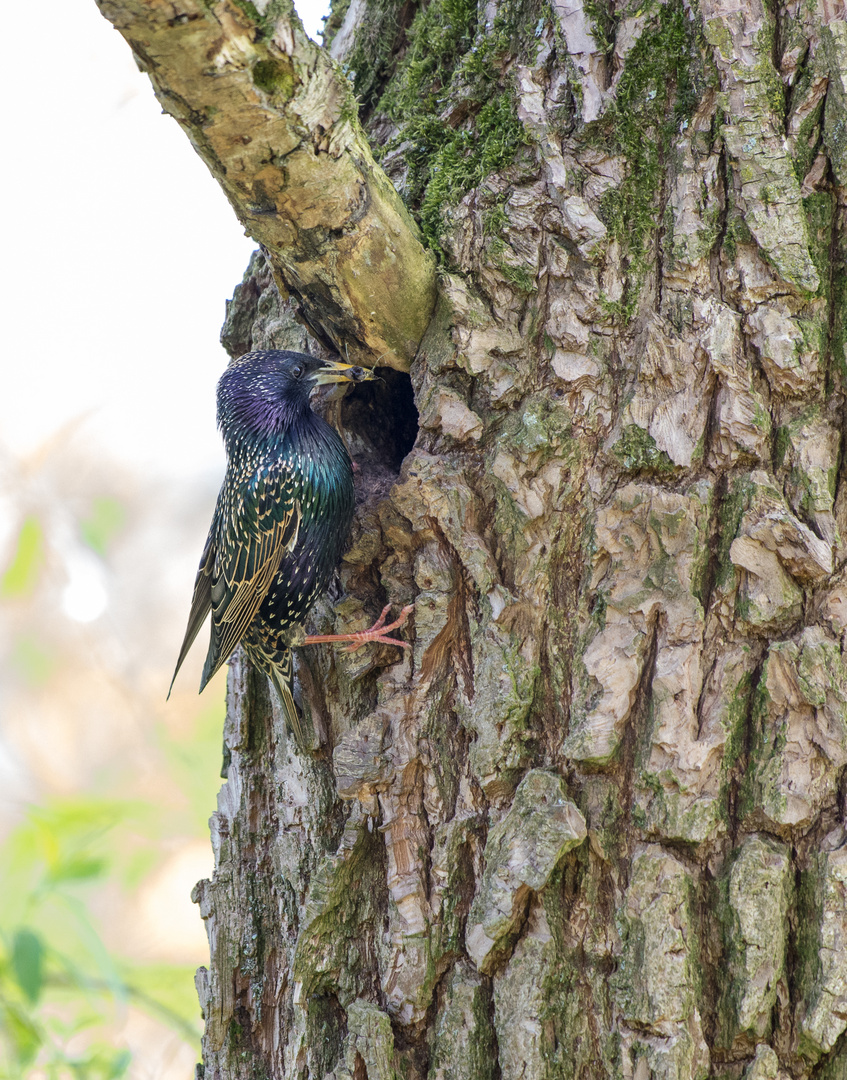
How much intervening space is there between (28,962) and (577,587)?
5.49 feet

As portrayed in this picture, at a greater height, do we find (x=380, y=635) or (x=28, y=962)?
(x=380, y=635)

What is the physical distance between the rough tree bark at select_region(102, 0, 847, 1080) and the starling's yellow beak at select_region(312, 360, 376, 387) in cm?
10

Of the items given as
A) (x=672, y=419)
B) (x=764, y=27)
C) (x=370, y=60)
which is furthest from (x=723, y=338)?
(x=370, y=60)

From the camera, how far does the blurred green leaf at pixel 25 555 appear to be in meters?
4.45

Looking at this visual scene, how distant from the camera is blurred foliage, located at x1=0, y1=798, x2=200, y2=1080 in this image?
2.16 meters

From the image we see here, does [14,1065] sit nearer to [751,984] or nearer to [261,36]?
[751,984]

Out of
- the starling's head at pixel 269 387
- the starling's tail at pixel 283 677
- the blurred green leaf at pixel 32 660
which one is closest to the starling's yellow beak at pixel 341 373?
the starling's head at pixel 269 387

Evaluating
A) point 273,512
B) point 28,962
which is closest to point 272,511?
point 273,512

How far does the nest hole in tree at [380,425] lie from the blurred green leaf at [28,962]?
160cm

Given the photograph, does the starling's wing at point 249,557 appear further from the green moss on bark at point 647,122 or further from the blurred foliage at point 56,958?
the green moss on bark at point 647,122

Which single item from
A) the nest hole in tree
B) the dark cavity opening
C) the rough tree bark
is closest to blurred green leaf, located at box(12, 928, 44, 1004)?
the rough tree bark

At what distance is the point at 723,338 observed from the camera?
1.84 meters

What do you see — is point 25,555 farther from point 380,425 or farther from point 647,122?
point 647,122

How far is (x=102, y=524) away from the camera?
546 centimetres
